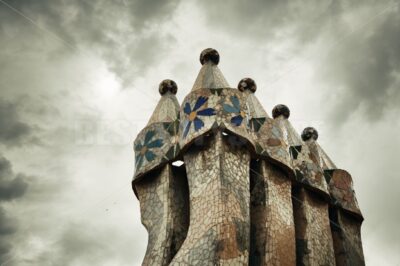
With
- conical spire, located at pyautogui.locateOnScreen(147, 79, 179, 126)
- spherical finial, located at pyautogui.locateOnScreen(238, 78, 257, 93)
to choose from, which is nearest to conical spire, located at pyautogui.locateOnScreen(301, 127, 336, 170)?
spherical finial, located at pyautogui.locateOnScreen(238, 78, 257, 93)

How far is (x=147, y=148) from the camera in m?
7.57

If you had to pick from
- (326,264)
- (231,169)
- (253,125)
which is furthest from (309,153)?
(231,169)

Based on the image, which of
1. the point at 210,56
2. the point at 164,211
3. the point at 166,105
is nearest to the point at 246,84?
the point at 210,56

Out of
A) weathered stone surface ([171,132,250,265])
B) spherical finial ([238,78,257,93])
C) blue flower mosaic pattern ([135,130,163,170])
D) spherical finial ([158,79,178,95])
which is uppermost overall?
spherical finial ([238,78,257,93])

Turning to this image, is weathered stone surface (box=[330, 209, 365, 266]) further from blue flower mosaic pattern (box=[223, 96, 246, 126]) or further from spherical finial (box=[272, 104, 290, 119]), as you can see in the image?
blue flower mosaic pattern (box=[223, 96, 246, 126])

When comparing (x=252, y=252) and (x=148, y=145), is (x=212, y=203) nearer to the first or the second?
(x=252, y=252)

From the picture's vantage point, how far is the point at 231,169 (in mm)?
6457

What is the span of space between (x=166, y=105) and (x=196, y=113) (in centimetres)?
147

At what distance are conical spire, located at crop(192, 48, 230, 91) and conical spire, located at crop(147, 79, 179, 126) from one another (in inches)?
26.6

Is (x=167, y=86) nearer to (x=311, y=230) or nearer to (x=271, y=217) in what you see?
(x=271, y=217)

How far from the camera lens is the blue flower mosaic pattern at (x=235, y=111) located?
6.75 m

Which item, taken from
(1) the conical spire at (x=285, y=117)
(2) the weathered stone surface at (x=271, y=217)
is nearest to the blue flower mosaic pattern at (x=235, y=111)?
(2) the weathered stone surface at (x=271, y=217)

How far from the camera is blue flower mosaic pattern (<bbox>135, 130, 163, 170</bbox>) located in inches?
294

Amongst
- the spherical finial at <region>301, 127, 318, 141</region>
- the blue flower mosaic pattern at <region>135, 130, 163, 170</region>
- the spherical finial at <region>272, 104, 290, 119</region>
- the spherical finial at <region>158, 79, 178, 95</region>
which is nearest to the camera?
the blue flower mosaic pattern at <region>135, 130, 163, 170</region>
